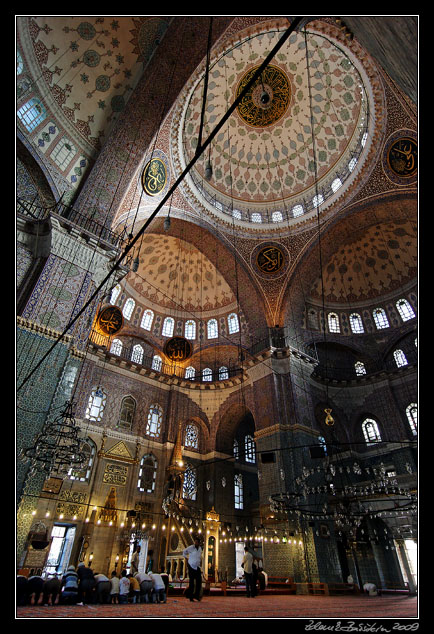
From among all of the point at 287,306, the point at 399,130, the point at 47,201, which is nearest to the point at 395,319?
the point at 287,306

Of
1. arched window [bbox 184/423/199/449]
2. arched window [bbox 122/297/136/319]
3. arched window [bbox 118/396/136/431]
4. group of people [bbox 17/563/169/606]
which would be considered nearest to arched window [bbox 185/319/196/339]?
arched window [bbox 122/297/136/319]

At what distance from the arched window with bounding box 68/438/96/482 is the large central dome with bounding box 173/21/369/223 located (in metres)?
10.6

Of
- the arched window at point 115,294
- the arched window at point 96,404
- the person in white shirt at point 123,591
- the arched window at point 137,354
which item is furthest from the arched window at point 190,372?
the person in white shirt at point 123,591

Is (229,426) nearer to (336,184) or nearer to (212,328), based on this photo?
(212,328)

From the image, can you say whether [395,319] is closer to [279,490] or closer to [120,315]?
[279,490]

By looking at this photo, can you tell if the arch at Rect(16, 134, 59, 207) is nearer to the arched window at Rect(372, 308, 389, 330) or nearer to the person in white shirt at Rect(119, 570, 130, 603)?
the person in white shirt at Rect(119, 570, 130, 603)

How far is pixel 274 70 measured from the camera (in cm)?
1403

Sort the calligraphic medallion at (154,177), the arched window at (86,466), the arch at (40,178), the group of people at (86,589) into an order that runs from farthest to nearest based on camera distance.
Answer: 1. the calligraphic medallion at (154,177)
2. the arched window at (86,466)
3. the arch at (40,178)
4. the group of people at (86,589)

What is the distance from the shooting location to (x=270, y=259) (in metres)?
14.9

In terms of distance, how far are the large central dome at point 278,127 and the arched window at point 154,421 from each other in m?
9.08

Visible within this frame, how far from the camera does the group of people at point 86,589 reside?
14.0ft

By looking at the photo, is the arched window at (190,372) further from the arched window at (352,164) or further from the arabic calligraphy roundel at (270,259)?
the arched window at (352,164)

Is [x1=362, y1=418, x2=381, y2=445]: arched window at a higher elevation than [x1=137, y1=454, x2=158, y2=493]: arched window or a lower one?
higher

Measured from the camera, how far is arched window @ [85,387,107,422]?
12953 mm
